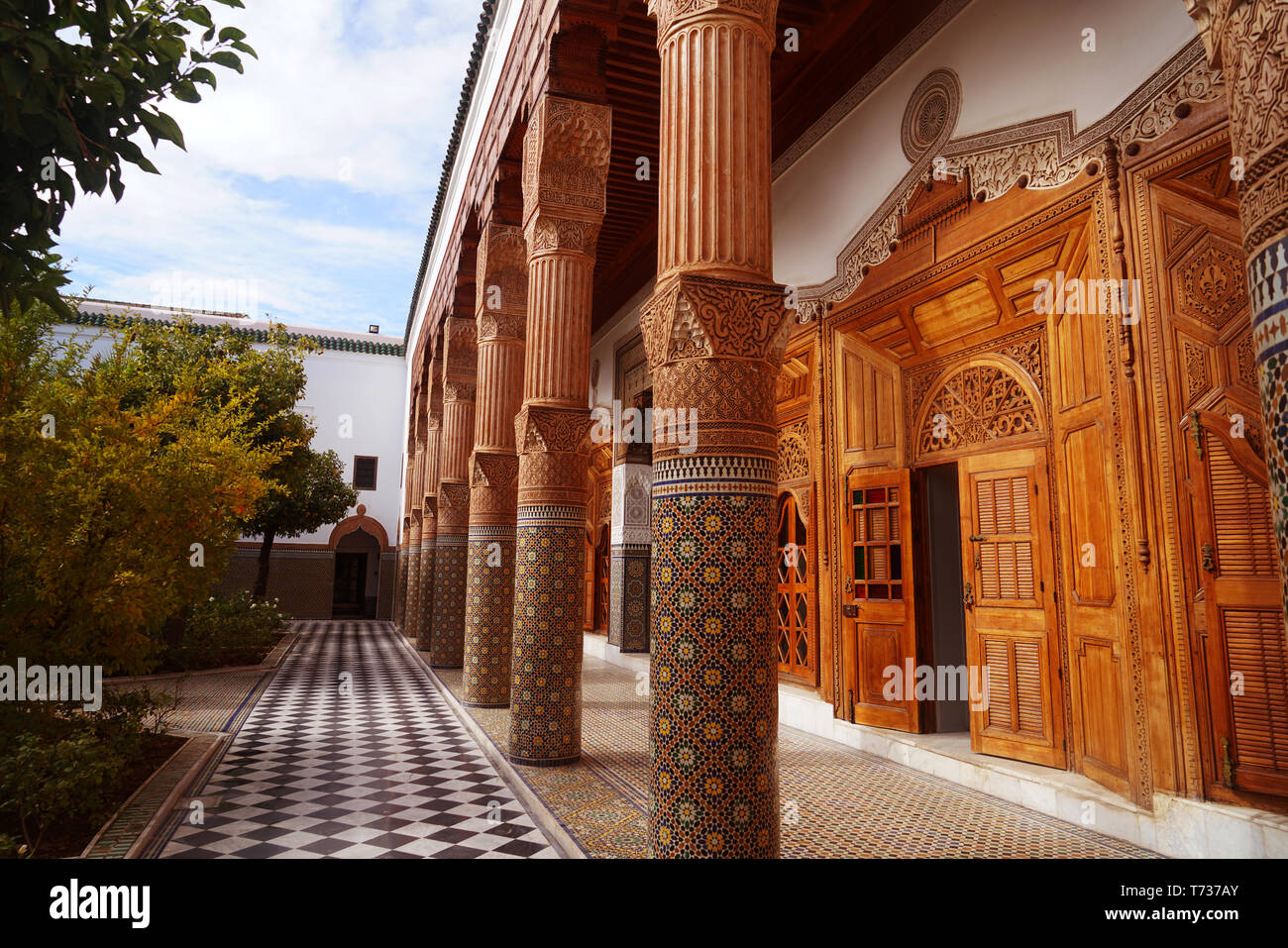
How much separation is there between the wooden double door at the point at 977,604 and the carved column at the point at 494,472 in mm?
2321

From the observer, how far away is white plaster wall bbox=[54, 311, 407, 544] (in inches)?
652

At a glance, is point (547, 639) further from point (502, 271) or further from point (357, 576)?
point (357, 576)

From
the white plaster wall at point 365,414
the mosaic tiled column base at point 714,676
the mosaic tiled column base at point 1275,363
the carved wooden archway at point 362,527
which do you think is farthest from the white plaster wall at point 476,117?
the carved wooden archway at point 362,527

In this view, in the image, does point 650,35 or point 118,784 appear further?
point 650,35

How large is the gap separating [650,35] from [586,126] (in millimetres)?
682

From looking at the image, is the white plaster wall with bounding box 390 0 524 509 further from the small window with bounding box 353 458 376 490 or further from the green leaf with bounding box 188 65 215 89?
the small window with bounding box 353 458 376 490

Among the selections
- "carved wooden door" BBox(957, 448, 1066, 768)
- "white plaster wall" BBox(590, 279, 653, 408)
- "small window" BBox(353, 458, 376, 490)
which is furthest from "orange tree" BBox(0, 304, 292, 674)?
"small window" BBox(353, 458, 376, 490)

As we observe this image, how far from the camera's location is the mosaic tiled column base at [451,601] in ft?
25.5

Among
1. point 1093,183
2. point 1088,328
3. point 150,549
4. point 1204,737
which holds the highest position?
point 1093,183

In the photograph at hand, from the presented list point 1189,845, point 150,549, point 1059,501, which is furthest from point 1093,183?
point 150,549

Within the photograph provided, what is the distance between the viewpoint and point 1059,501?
3.57 meters

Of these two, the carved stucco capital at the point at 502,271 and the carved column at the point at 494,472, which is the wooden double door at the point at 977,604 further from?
the carved stucco capital at the point at 502,271

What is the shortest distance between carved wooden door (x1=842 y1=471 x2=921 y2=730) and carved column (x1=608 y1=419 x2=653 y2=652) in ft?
12.7

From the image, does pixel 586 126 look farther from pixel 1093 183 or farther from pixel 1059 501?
pixel 1059 501
